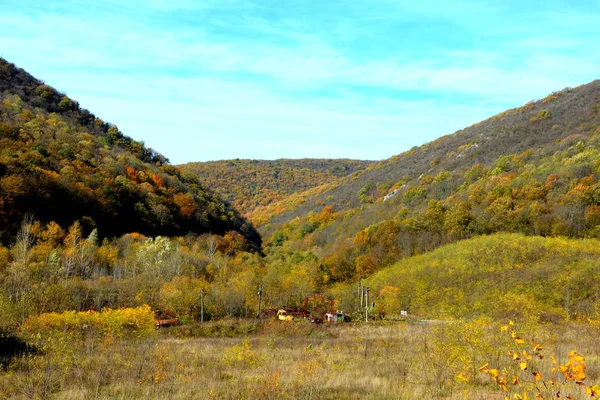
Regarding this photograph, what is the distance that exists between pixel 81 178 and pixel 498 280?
156 feet

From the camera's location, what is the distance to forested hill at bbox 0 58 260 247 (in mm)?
46750

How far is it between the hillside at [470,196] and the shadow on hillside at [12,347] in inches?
1768

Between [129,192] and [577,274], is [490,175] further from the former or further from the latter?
[129,192]

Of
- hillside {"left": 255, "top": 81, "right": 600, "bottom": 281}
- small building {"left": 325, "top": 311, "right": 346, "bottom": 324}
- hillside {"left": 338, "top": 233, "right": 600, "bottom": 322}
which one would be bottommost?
small building {"left": 325, "top": 311, "right": 346, "bottom": 324}

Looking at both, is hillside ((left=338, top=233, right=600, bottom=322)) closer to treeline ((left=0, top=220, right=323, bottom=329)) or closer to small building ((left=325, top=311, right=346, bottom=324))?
small building ((left=325, top=311, right=346, bottom=324))

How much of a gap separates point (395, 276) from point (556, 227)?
17494 millimetres

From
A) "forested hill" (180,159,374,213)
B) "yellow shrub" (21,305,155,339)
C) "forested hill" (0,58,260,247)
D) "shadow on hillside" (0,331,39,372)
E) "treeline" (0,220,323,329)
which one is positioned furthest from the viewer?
"forested hill" (180,159,374,213)

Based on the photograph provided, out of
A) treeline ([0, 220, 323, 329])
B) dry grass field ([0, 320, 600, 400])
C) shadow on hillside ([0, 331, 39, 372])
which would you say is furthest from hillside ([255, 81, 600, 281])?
shadow on hillside ([0, 331, 39, 372])

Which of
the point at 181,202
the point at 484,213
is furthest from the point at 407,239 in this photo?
the point at 181,202

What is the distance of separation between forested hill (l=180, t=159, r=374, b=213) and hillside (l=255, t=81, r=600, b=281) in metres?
34.0

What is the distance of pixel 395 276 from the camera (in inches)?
1972

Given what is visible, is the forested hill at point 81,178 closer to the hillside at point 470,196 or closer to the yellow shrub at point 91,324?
the hillside at point 470,196

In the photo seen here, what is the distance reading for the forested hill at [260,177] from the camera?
15112 cm

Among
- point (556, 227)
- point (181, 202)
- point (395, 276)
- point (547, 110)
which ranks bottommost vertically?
point (395, 276)
